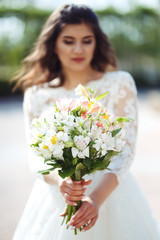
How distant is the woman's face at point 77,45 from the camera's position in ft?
8.26

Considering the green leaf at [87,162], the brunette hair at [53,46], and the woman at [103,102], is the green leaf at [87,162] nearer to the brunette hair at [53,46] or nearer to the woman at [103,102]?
the woman at [103,102]

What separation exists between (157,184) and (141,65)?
55.6 ft

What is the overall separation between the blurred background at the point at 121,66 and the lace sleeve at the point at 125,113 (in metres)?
2.31

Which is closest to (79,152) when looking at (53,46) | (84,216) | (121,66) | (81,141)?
(81,141)

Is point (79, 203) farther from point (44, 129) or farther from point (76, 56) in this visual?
point (76, 56)

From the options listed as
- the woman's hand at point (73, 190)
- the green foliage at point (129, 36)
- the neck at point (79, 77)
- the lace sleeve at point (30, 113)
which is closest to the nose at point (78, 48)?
the neck at point (79, 77)

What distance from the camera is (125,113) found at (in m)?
2.40

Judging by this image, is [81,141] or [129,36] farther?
[129,36]

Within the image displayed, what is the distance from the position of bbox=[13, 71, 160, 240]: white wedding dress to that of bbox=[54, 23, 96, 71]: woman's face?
0.76ft

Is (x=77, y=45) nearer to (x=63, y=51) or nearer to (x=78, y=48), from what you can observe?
(x=78, y=48)

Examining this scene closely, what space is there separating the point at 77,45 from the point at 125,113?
0.62 m

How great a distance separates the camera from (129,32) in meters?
20.8

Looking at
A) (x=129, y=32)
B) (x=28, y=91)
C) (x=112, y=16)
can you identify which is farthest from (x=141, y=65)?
(x=28, y=91)

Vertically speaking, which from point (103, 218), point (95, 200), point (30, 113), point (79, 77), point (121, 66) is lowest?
point (121, 66)
